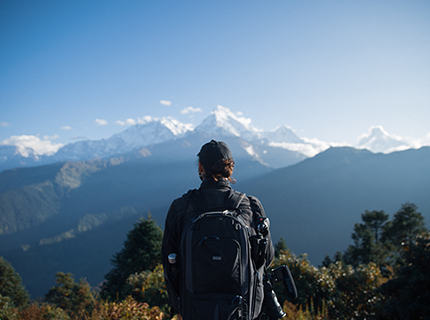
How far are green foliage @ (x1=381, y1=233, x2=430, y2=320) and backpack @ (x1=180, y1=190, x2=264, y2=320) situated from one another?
6.08m

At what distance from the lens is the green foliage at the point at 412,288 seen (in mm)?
5516

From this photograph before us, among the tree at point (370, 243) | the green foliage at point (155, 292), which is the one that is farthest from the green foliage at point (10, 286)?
the tree at point (370, 243)

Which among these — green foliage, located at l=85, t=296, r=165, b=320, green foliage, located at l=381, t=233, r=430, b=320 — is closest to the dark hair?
green foliage, located at l=85, t=296, r=165, b=320

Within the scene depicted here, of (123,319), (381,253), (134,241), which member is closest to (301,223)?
(381,253)

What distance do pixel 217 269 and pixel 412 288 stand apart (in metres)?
6.85

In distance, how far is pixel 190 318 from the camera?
2256 millimetres

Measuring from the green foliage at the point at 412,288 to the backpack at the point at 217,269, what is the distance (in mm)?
6078

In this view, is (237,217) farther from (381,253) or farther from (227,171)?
(381,253)

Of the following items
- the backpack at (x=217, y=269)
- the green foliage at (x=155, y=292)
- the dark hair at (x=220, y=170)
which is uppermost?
the dark hair at (x=220, y=170)

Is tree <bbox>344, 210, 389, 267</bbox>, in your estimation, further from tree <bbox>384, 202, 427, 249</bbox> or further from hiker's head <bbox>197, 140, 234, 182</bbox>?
hiker's head <bbox>197, 140, 234, 182</bbox>

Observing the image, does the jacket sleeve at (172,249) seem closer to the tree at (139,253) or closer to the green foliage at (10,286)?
the tree at (139,253)

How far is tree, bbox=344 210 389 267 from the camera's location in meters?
33.7

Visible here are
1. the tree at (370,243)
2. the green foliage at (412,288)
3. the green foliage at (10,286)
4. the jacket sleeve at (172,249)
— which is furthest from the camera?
the tree at (370,243)

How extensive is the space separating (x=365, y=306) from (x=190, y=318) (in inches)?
311
